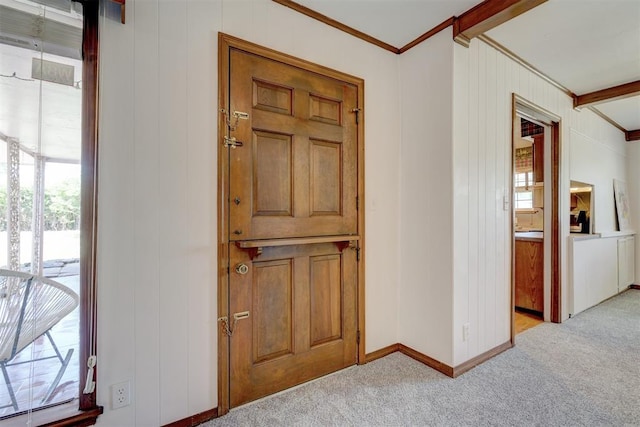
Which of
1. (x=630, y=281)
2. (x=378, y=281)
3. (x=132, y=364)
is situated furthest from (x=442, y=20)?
(x=630, y=281)

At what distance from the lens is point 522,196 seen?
14.8 ft

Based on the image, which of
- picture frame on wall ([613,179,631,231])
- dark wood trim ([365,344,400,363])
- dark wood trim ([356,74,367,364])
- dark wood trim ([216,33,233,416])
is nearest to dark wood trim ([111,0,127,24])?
dark wood trim ([216,33,233,416])

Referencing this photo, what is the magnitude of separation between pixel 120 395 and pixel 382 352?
5.87 feet

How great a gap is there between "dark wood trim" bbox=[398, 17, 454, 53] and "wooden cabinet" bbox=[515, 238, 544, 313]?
254 centimetres

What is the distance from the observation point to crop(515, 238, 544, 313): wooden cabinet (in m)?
3.27

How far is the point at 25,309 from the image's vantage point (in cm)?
125

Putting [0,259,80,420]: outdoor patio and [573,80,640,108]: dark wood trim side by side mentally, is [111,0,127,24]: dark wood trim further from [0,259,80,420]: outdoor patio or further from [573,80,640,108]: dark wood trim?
[573,80,640,108]: dark wood trim

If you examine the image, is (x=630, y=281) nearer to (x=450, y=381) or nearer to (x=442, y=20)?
(x=450, y=381)

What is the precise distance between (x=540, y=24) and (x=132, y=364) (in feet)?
11.3

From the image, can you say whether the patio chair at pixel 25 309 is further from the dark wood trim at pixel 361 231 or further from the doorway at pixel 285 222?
the dark wood trim at pixel 361 231

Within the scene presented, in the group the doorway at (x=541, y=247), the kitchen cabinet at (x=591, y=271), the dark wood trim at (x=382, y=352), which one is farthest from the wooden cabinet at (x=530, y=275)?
the dark wood trim at (x=382, y=352)

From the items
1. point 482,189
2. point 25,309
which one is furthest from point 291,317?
point 482,189

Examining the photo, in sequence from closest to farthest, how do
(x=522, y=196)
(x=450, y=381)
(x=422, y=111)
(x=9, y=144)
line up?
1. (x=9, y=144)
2. (x=450, y=381)
3. (x=422, y=111)
4. (x=522, y=196)

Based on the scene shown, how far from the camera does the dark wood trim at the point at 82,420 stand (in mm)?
1303
